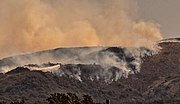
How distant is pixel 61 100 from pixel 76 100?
2.54 metres

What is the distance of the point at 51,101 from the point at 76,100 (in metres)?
4.06

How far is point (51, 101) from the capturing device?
71.7m

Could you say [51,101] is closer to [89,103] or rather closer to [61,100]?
[61,100]

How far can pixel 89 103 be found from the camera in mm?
74500

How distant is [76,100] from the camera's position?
240ft

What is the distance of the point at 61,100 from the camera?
71938 mm

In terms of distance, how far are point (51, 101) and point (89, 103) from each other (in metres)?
6.55

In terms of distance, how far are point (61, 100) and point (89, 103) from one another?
5106 mm

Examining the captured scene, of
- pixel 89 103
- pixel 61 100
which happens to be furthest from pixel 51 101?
pixel 89 103
